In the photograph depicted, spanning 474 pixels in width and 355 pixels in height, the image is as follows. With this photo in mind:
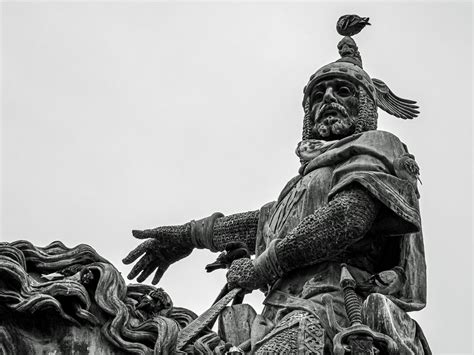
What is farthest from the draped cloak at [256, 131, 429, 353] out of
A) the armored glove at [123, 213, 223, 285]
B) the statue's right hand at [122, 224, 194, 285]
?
the statue's right hand at [122, 224, 194, 285]

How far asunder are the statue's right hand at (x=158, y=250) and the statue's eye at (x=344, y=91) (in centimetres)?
255

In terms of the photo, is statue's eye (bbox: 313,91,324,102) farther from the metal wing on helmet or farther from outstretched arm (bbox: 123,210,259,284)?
outstretched arm (bbox: 123,210,259,284)

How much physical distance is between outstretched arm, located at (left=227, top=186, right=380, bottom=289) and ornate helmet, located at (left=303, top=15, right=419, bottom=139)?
5.72 feet

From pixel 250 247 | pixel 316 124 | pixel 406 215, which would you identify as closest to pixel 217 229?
pixel 250 247

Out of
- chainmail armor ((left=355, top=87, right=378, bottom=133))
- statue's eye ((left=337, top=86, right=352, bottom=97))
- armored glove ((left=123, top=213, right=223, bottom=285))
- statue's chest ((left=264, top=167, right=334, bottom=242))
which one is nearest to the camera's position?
statue's chest ((left=264, top=167, right=334, bottom=242))

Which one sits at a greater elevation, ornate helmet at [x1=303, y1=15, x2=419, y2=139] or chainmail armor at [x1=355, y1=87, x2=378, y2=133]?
ornate helmet at [x1=303, y1=15, x2=419, y2=139]

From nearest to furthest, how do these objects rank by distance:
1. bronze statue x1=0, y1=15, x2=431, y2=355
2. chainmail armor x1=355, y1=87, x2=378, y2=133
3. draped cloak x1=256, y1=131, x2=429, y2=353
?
bronze statue x1=0, y1=15, x2=431, y2=355
draped cloak x1=256, y1=131, x2=429, y2=353
chainmail armor x1=355, y1=87, x2=378, y2=133

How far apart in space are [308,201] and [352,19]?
398cm

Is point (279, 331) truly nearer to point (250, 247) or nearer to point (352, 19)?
point (250, 247)

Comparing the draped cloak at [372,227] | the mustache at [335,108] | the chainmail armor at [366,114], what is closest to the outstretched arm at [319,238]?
the draped cloak at [372,227]

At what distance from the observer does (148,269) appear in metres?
18.6

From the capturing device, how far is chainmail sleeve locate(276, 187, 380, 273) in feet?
51.4

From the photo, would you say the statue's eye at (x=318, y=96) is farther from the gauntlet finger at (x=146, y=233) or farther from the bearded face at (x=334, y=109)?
the gauntlet finger at (x=146, y=233)

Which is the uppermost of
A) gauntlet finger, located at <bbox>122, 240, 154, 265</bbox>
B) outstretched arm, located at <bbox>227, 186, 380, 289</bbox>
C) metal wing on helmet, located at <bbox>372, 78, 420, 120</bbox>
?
metal wing on helmet, located at <bbox>372, 78, 420, 120</bbox>
